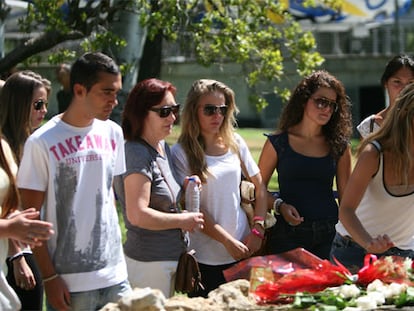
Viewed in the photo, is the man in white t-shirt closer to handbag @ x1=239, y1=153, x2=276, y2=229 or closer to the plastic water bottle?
the plastic water bottle

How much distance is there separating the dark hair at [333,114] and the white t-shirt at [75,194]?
183 cm

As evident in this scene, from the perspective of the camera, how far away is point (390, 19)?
3703 cm

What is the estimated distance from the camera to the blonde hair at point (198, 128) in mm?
5578

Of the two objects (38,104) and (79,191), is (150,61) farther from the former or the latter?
(79,191)

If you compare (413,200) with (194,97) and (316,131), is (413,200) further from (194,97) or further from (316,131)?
(194,97)

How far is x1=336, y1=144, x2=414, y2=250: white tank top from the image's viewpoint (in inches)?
199

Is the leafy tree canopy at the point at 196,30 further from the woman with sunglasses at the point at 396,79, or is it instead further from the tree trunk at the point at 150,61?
the woman with sunglasses at the point at 396,79

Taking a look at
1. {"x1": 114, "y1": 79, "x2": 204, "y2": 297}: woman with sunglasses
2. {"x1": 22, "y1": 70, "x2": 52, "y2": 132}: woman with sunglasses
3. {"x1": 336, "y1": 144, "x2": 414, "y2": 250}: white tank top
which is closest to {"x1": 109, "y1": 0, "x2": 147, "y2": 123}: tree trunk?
{"x1": 22, "y1": 70, "x2": 52, "y2": 132}: woman with sunglasses

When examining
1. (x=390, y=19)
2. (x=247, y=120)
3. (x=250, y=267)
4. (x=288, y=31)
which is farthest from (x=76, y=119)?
(x=390, y=19)

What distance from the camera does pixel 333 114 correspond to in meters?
6.10

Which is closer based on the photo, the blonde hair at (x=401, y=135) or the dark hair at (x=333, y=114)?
the blonde hair at (x=401, y=135)

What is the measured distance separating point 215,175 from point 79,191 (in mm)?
1312

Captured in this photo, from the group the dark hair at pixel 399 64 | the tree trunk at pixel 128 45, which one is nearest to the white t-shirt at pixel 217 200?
the dark hair at pixel 399 64

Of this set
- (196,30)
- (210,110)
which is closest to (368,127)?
(210,110)
